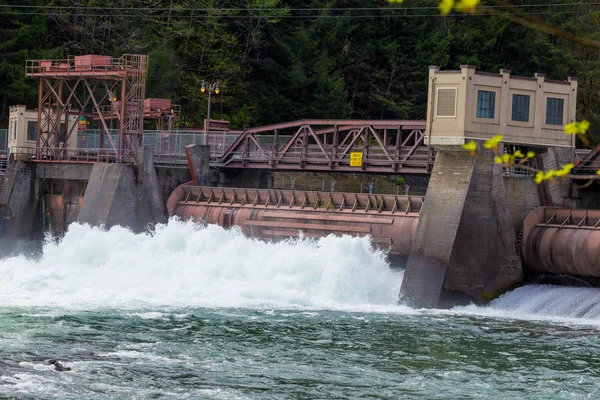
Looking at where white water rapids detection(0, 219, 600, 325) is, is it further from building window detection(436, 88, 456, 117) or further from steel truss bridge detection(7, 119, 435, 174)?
building window detection(436, 88, 456, 117)

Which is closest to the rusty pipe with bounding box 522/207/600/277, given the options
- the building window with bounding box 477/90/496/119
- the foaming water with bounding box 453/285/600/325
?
the foaming water with bounding box 453/285/600/325

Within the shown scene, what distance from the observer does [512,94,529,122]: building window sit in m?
36.4

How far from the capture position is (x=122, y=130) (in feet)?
149

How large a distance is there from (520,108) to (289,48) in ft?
107

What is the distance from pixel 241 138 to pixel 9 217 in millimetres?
11593

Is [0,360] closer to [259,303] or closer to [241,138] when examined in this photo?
[259,303]

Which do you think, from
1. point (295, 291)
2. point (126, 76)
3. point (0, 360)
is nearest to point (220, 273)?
point (295, 291)

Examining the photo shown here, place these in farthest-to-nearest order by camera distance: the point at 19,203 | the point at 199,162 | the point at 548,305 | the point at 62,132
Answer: the point at 62,132
the point at 19,203
the point at 199,162
the point at 548,305

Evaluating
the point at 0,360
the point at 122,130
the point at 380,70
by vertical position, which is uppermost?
the point at 380,70

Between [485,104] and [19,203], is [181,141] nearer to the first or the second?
[19,203]

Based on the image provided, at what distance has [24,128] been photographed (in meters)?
54.3

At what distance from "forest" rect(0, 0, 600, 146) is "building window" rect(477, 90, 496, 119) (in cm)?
3017

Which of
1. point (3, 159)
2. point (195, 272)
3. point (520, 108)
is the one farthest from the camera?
point (3, 159)

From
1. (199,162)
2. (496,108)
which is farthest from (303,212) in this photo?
(496,108)
